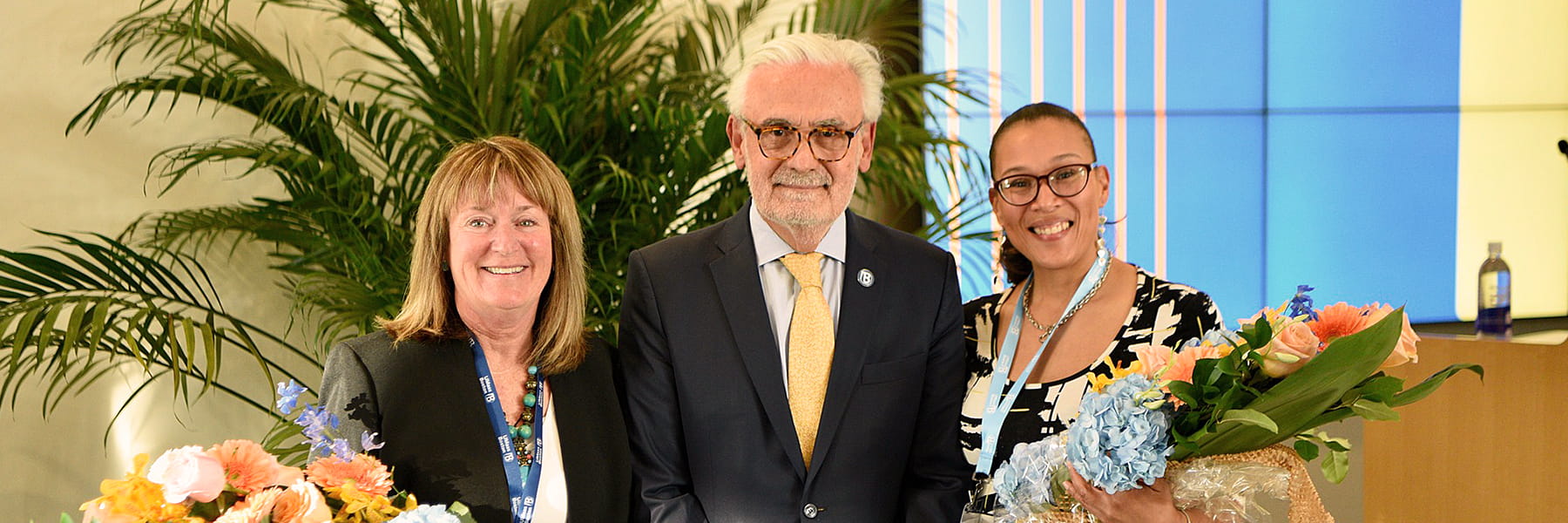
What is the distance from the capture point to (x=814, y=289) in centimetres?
231

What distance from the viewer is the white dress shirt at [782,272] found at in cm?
233

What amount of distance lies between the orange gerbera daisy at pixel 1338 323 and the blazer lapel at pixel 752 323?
0.86m

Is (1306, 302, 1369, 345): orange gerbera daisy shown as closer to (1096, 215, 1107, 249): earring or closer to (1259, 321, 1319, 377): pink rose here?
(1259, 321, 1319, 377): pink rose

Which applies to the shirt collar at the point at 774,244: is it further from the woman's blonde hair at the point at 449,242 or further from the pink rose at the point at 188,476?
the pink rose at the point at 188,476

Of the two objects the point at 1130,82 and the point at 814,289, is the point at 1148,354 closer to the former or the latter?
the point at 814,289

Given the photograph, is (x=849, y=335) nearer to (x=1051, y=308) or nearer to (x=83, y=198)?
(x=1051, y=308)

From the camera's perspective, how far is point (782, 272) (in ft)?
7.73

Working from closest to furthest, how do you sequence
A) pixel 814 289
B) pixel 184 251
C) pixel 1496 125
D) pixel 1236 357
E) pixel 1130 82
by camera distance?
pixel 1236 357 → pixel 814 289 → pixel 184 251 → pixel 1130 82 → pixel 1496 125

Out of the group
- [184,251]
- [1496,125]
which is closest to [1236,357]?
[184,251]

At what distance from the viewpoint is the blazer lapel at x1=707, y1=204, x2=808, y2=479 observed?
223cm

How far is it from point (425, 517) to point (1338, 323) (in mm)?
1344

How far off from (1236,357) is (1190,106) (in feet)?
12.1

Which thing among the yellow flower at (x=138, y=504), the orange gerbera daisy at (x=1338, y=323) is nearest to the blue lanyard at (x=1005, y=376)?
the orange gerbera daisy at (x=1338, y=323)

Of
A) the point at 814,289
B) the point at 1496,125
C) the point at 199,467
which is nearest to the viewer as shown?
the point at 199,467
